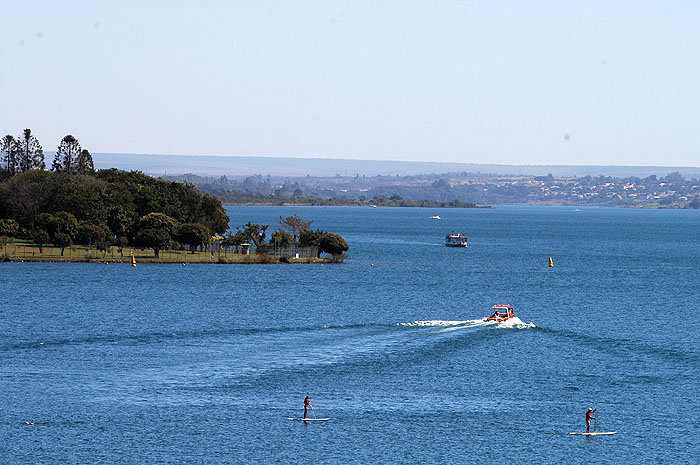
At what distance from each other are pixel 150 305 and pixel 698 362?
68038 mm

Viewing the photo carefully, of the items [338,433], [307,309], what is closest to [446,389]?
[338,433]

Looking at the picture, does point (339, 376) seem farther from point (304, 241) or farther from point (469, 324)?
point (304, 241)

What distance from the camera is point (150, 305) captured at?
425ft

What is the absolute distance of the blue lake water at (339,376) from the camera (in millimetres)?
66062

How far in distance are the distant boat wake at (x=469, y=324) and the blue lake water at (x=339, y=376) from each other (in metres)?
0.50

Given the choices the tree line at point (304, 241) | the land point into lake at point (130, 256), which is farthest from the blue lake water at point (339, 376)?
the tree line at point (304, 241)

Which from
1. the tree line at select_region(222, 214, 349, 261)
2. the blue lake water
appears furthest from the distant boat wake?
the tree line at select_region(222, 214, 349, 261)

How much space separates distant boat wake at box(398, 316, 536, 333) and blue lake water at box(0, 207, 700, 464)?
0.50m

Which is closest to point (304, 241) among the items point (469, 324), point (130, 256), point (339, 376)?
point (130, 256)

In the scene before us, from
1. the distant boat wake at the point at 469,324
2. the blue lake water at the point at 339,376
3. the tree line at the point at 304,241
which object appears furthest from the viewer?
the tree line at the point at 304,241

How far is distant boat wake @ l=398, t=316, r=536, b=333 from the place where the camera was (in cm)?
11075

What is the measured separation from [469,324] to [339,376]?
32.8 m

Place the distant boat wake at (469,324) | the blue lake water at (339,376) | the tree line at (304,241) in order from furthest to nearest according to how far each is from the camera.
Answer: the tree line at (304,241) < the distant boat wake at (469,324) < the blue lake water at (339,376)

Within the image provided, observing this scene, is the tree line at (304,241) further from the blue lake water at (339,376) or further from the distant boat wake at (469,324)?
the distant boat wake at (469,324)
